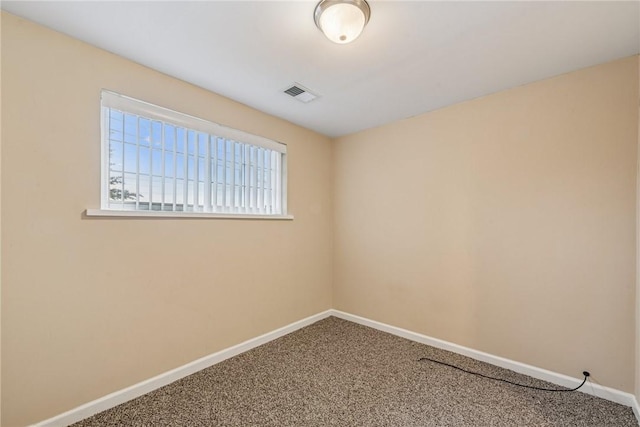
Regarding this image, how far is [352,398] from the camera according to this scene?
1.79 m

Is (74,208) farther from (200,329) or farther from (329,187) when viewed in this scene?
(329,187)

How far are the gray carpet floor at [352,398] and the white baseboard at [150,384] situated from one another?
41 mm

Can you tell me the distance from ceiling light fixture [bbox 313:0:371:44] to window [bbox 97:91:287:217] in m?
1.27

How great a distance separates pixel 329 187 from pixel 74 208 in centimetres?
240

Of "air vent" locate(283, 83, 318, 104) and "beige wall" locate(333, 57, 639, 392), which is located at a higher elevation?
"air vent" locate(283, 83, 318, 104)

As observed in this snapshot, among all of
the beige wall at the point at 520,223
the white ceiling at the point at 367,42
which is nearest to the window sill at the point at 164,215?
the white ceiling at the point at 367,42

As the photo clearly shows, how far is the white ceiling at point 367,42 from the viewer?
4.46 feet

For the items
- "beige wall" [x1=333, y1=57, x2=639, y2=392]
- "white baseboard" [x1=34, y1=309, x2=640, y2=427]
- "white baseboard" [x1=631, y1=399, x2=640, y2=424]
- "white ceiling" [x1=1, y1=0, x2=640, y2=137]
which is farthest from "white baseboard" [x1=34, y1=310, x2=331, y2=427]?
"white baseboard" [x1=631, y1=399, x2=640, y2=424]

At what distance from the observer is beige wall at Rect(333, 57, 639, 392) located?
176 cm

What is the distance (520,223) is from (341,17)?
194 centimetres

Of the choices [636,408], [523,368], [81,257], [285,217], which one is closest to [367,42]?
[285,217]

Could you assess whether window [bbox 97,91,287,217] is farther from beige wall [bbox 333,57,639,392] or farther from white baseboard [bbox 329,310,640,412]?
white baseboard [bbox 329,310,640,412]

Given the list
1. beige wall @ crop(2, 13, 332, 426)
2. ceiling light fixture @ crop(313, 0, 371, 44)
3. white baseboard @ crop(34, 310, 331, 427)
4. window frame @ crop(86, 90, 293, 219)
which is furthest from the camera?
window frame @ crop(86, 90, 293, 219)

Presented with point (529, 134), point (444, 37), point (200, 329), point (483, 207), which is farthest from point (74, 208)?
point (529, 134)
